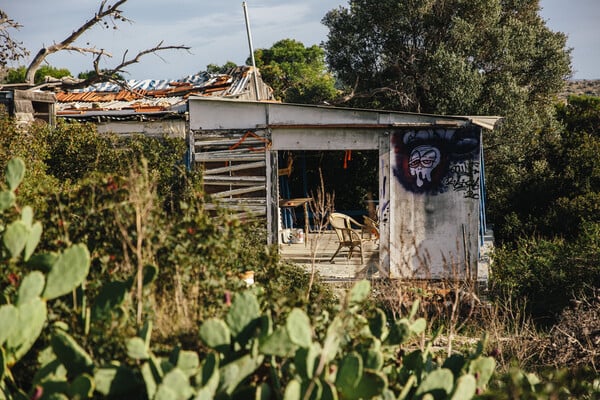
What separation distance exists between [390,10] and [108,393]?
50.7 feet

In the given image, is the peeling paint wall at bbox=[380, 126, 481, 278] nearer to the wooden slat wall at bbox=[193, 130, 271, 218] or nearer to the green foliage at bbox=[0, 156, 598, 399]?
the wooden slat wall at bbox=[193, 130, 271, 218]

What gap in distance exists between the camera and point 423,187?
1096 cm

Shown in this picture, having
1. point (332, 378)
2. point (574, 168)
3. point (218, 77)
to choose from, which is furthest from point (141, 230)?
point (218, 77)

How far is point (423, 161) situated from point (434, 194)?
60 centimetres

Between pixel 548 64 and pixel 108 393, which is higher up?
pixel 548 64

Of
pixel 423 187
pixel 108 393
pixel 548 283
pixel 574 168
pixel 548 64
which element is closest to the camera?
pixel 108 393

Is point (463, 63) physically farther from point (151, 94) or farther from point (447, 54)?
point (151, 94)

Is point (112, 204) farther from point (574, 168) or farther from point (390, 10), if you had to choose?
point (390, 10)

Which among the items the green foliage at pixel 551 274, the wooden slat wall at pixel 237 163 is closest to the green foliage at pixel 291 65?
the wooden slat wall at pixel 237 163

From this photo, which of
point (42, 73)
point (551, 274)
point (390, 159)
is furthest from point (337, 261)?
point (42, 73)

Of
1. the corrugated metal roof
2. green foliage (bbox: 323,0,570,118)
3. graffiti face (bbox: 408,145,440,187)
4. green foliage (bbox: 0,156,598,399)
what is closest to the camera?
green foliage (bbox: 0,156,598,399)

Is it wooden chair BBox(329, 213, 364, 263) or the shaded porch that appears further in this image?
wooden chair BBox(329, 213, 364, 263)

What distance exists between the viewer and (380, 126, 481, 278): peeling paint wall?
1070 centimetres

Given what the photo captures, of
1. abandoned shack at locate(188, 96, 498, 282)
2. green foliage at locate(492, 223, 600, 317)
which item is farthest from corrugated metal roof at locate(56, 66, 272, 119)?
green foliage at locate(492, 223, 600, 317)
